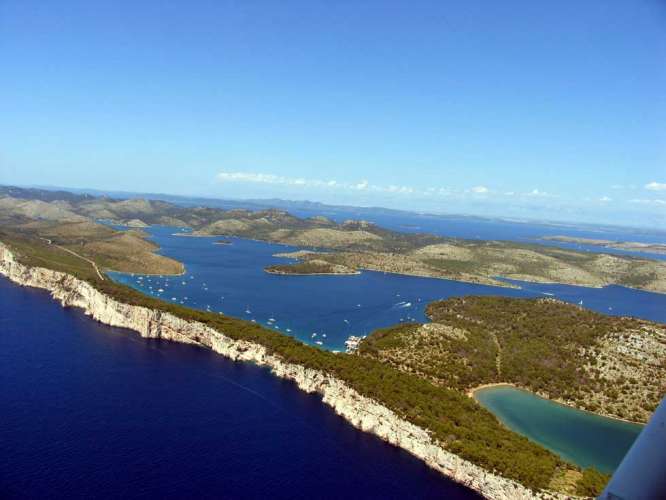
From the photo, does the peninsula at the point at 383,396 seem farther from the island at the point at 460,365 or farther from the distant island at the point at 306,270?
the distant island at the point at 306,270

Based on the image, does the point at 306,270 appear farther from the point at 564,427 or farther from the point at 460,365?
the point at 564,427

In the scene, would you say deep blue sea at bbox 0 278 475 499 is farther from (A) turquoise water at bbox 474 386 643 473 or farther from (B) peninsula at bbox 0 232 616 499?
(A) turquoise water at bbox 474 386 643 473

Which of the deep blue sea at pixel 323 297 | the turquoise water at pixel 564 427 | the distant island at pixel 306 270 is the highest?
the distant island at pixel 306 270

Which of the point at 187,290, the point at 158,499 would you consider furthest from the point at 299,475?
the point at 187,290

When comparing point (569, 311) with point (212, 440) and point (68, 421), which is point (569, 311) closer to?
point (212, 440)

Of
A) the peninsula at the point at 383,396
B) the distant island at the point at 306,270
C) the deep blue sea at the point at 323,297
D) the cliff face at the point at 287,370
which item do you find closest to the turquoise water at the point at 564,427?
the peninsula at the point at 383,396

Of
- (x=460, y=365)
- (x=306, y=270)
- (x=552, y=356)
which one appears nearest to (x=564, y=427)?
(x=460, y=365)

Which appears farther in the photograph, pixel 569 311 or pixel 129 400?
pixel 569 311
